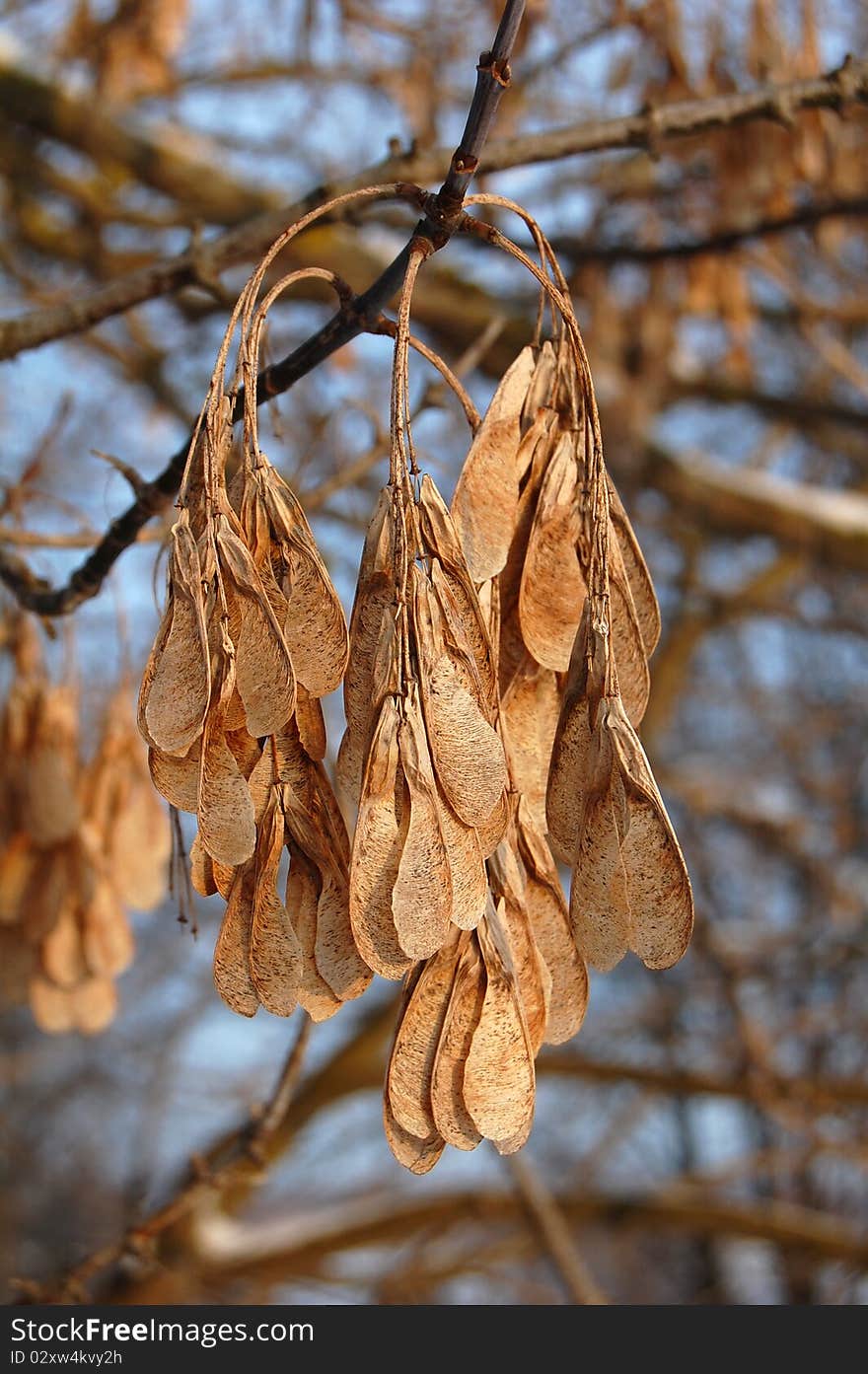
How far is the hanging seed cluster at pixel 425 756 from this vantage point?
612mm

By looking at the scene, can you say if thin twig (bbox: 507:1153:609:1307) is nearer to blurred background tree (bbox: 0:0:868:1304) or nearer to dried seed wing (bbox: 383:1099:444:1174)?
blurred background tree (bbox: 0:0:868:1304)

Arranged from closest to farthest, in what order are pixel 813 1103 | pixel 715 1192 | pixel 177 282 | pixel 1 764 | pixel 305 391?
pixel 177 282
pixel 1 764
pixel 305 391
pixel 813 1103
pixel 715 1192

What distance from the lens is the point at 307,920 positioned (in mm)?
676

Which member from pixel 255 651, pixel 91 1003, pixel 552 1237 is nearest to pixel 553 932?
pixel 255 651

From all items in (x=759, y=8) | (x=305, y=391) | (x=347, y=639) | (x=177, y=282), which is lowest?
(x=347, y=639)

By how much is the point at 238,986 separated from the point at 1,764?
2.53 feet

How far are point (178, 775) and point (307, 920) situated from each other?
0.35 ft

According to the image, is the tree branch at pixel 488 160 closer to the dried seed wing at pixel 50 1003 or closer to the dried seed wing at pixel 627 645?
the dried seed wing at pixel 627 645

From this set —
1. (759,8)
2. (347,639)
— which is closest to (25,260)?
(759,8)

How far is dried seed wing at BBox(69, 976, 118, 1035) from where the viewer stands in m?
1.38

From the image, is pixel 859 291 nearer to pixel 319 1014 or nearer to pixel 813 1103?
pixel 813 1103

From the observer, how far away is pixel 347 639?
0.65 m

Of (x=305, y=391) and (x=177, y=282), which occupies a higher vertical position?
(x=305, y=391)

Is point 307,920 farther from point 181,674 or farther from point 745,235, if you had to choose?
point 745,235
